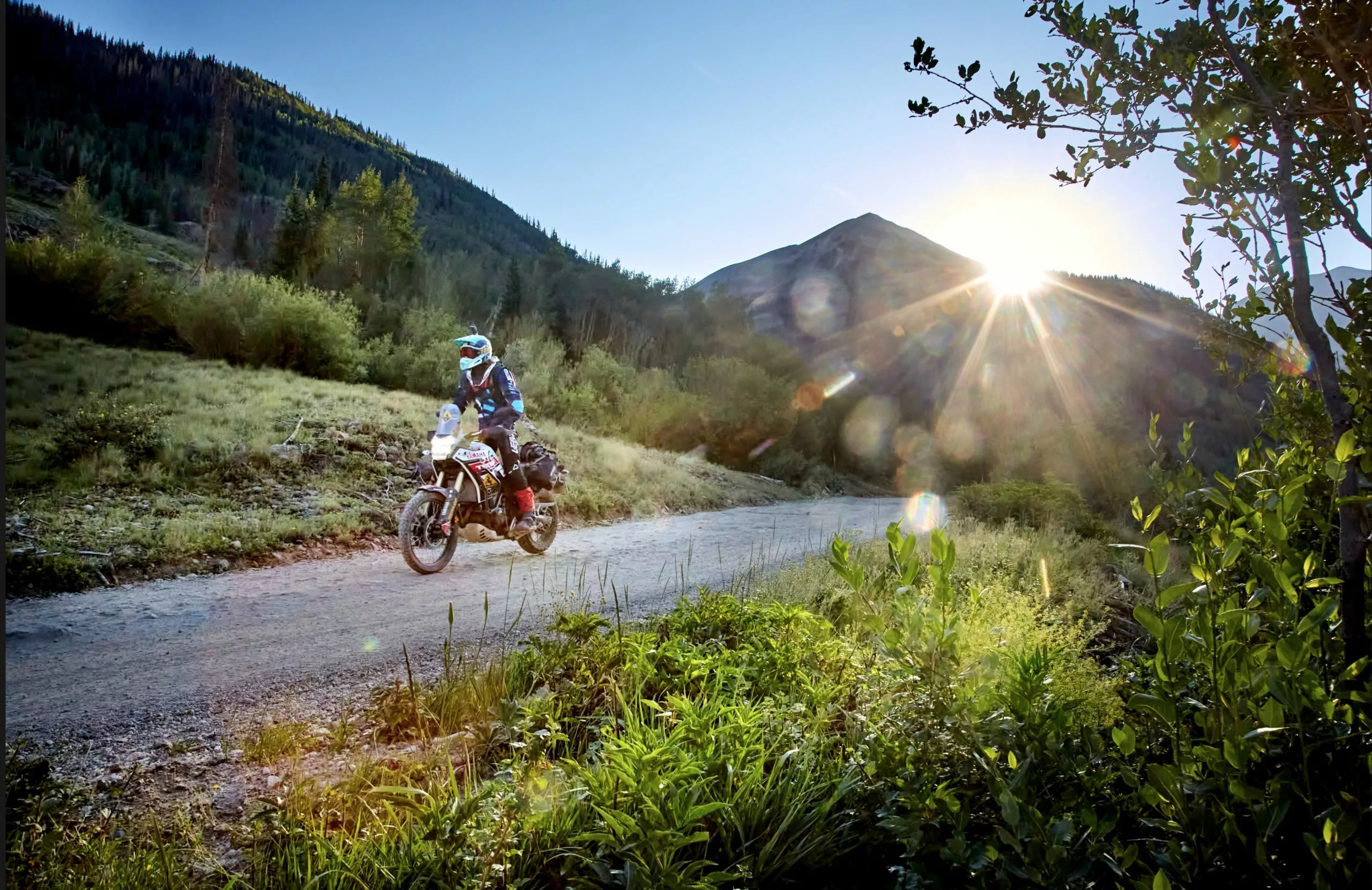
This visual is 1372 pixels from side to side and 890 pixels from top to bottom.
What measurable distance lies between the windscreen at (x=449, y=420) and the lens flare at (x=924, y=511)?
12.9 ft

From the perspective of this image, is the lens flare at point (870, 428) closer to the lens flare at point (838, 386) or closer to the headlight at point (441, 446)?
the lens flare at point (838, 386)

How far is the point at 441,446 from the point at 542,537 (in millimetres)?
993

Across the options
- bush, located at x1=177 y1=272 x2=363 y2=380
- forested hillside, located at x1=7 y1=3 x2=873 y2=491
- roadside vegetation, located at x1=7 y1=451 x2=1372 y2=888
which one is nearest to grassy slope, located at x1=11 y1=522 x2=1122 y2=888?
roadside vegetation, located at x1=7 y1=451 x2=1372 y2=888

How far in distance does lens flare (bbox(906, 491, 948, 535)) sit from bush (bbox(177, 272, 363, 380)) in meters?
4.82

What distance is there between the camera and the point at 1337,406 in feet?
4.30

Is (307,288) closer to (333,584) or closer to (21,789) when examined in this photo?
(333,584)

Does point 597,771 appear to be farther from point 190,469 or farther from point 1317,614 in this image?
point 190,469

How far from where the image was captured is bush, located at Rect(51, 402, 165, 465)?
2.64 metres

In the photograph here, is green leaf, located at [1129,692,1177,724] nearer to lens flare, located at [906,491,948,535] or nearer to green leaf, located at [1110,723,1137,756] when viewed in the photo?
green leaf, located at [1110,723,1137,756]

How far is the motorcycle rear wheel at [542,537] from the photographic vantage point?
421cm

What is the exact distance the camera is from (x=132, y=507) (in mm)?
2748

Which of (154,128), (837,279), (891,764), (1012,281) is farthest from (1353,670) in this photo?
(837,279)

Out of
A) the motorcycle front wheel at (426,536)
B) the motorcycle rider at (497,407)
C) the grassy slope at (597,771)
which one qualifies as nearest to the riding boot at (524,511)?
the motorcycle rider at (497,407)

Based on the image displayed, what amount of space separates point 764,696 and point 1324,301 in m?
1.79
